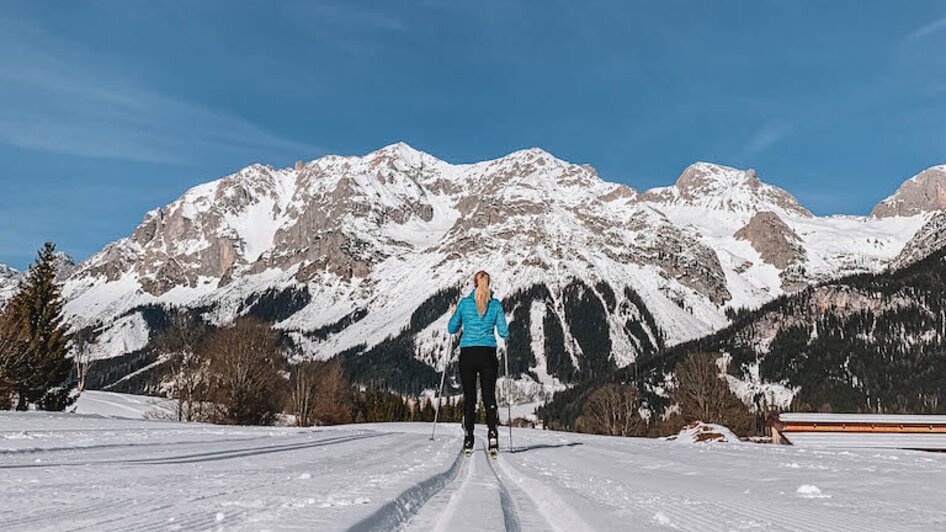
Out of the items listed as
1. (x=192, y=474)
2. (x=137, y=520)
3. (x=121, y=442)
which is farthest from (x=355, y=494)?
(x=121, y=442)

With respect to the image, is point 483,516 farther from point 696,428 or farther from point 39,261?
point 39,261

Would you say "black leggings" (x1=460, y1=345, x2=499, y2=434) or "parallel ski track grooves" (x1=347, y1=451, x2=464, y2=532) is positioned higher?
"black leggings" (x1=460, y1=345, x2=499, y2=434)

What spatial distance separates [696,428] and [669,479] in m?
20.2

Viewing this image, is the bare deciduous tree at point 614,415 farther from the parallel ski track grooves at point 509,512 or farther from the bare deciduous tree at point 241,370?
the parallel ski track grooves at point 509,512

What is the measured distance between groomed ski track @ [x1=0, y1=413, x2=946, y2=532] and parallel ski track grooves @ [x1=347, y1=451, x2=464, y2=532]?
0.01 metres

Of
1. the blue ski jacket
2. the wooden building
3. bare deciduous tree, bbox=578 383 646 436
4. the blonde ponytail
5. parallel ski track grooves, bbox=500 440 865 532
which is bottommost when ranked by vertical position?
bare deciduous tree, bbox=578 383 646 436

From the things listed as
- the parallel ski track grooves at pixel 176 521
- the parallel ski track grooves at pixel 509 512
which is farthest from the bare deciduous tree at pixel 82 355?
the parallel ski track grooves at pixel 176 521

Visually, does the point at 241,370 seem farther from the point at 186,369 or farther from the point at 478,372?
the point at 478,372

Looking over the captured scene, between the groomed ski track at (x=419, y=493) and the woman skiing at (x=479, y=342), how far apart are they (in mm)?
2588

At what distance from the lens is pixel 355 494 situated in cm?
361

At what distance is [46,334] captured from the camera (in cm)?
3884

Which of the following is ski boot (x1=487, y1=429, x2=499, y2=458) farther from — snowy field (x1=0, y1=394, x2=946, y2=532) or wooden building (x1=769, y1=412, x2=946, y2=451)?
wooden building (x1=769, y1=412, x2=946, y2=451)

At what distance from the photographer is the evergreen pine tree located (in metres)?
36.8

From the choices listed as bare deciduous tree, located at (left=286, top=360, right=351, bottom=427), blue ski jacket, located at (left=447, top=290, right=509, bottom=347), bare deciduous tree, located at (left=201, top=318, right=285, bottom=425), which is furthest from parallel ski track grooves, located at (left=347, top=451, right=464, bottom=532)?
bare deciduous tree, located at (left=286, top=360, right=351, bottom=427)
